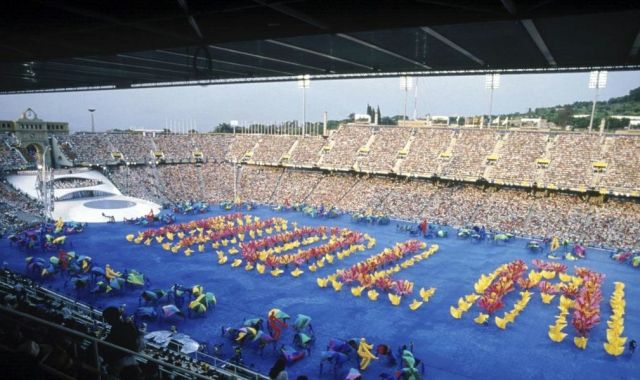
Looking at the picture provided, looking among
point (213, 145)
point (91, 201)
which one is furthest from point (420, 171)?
point (91, 201)

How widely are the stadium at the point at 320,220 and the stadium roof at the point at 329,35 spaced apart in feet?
0.16

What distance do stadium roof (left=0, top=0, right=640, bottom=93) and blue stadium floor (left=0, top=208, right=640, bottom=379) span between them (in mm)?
11046

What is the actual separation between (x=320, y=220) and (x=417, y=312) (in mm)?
21269

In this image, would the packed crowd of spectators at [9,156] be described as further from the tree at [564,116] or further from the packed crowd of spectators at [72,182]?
the tree at [564,116]

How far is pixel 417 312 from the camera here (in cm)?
1989

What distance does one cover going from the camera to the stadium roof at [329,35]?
15.2 ft

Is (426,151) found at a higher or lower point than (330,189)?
higher

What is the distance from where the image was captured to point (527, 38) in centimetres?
606

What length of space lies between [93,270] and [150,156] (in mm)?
39397

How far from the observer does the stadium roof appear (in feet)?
15.2

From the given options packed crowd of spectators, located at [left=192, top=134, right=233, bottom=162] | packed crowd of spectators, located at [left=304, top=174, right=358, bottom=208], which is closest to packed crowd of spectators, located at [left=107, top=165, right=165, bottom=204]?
packed crowd of spectators, located at [left=192, top=134, right=233, bottom=162]

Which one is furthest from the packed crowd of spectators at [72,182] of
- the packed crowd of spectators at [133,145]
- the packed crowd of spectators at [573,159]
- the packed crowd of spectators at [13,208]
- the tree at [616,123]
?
the tree at [616,123]

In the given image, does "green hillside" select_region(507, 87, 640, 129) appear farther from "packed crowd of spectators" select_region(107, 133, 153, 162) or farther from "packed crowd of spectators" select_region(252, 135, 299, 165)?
"packed crowd of spectators" select_region(107, 133, 153, 162)

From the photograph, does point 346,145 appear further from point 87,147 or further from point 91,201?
point 87,147
